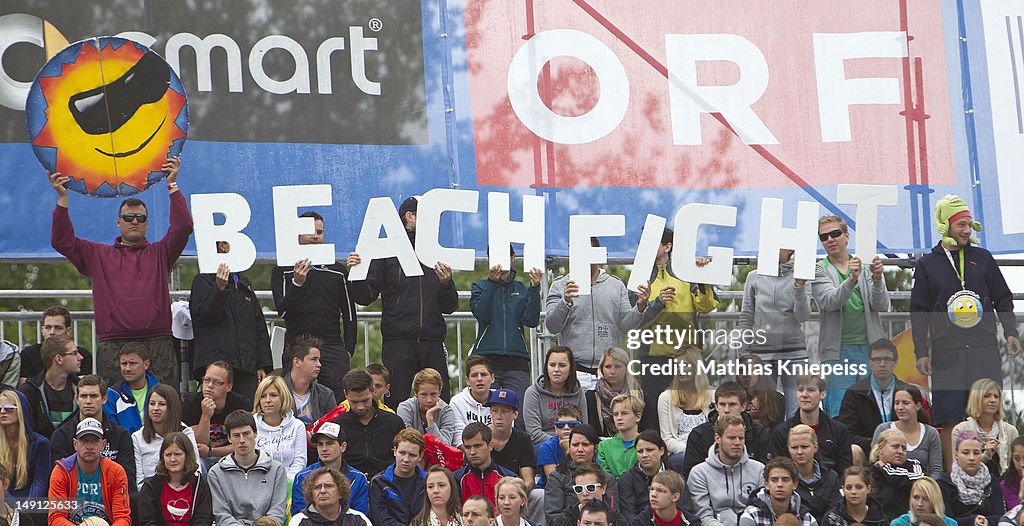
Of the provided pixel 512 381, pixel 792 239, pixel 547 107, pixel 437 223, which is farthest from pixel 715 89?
pixel 512 381

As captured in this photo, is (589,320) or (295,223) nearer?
(295,223)

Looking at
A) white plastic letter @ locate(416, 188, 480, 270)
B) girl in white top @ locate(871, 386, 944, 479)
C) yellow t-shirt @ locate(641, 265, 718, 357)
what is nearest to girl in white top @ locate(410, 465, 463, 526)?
white plastic letter @ locate(416, 188, 480, 270)

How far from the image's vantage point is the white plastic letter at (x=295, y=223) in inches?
480

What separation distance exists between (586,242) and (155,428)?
11.9 feet

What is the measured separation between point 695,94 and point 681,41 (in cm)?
48

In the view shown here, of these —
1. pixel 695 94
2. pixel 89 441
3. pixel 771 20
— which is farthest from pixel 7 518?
pixel 771 20

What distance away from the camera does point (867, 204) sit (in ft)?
41.4

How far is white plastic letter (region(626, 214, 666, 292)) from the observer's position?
41.0ft

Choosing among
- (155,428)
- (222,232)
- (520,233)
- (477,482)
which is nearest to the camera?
(155,428)

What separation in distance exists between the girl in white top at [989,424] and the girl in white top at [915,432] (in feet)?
0.54

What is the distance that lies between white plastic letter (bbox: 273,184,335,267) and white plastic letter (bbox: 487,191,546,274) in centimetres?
127

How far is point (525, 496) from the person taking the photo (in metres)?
10.8

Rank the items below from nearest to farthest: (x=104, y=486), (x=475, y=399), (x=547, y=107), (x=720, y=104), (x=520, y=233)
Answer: (x=104, y=486) < (x=475, y=399) < (x=520, y=233) < (x=547, y=107) < (x=720, y=104)

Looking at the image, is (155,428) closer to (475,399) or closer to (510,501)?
(475,399)
